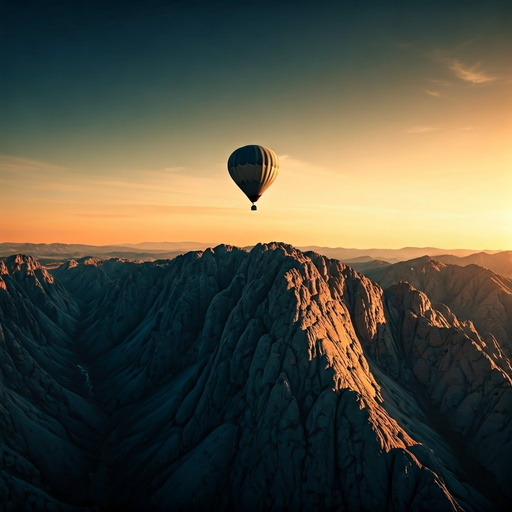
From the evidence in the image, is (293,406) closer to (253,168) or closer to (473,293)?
(253,168)

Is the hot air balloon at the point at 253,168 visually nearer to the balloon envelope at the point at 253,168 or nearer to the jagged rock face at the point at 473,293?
the balloon envelope at the point at 253,168

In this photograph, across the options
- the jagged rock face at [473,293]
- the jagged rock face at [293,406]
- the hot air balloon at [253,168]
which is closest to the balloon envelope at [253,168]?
the hot air balloon at [253,168]

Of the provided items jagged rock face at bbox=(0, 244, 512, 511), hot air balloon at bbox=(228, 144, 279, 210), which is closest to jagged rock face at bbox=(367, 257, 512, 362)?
jagged rock face at bbox=(0, 244, 512, 511)

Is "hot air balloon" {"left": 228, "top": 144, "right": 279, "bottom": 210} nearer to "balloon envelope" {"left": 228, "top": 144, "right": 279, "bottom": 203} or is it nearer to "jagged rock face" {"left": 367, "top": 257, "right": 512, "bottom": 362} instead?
"balloon envelope" {"left": 228, "top": 144, "right": 279, "bottom": 203}

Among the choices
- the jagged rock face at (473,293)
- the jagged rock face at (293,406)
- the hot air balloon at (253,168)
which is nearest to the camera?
the jagged rock face at (293,406)

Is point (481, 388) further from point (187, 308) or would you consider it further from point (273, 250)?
point (187, 308)

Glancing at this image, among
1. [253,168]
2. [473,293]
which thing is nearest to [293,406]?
[253,168]

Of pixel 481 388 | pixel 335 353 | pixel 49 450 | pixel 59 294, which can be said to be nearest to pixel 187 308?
pixel 49 450
